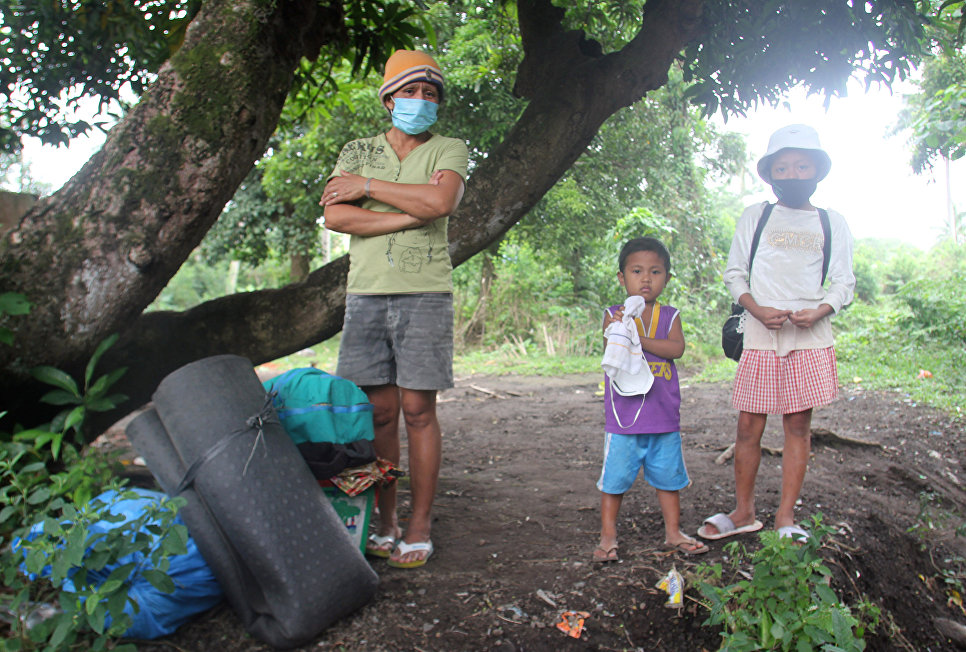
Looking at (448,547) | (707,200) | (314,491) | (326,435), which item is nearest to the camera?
(314,491)

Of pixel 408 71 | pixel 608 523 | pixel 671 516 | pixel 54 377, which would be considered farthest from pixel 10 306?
pixel 671 516

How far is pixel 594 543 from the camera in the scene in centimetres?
298

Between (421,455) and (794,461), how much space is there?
1.57 metres

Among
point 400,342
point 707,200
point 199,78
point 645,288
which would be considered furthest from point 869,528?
point 707,200

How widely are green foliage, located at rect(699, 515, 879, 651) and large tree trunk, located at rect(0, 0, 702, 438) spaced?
7.22 ft

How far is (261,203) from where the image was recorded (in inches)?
472

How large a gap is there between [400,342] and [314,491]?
0.68 meters

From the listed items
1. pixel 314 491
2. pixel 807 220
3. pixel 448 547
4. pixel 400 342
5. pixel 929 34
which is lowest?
pixel 448 547

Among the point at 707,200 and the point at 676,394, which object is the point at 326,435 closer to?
the point at 676,394

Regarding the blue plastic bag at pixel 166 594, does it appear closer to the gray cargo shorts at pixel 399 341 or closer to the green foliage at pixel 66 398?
the green foliage at pixel 66 398

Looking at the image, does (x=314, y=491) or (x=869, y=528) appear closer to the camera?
(x=314, y=491)

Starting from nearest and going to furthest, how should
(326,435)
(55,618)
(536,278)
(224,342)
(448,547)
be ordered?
1. (55,618)
2. (326,435)
3. (448,547)
4. (224,342)
5. (536,278)

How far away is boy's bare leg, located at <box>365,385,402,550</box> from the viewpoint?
2832 millimetres

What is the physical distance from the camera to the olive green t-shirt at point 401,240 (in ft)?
8.81
